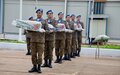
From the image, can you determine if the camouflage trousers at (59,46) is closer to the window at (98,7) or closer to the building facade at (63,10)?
the building facade at (63,10)

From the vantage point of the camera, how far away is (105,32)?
103ft

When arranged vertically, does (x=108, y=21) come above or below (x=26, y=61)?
above

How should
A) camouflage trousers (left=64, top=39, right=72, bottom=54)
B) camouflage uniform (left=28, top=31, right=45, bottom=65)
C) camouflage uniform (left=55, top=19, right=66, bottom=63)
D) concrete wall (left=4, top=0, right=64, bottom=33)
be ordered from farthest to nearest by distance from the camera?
concrete wall (left=4, top=0, right=64, bottom=33) → camouflage trousers (left=64, top=39, right=72, bottom=54) → camouflage uniform (left=55, top=19, right=66, bottom=63) → camouflage uniform (left=28, top=31, right=45, bottom=65)

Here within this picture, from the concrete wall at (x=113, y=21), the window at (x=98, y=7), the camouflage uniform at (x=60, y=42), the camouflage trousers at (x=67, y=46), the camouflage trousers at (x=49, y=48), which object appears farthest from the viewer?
the concrete wall at (x=113, y=21)

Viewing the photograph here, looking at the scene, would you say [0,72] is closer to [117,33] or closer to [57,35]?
[57,35]

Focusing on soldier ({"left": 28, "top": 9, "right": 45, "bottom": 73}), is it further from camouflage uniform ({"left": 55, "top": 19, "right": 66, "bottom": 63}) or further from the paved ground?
camouflage uniform ({"left": 55, "top": 19, "right": 66, "bottom": 63})

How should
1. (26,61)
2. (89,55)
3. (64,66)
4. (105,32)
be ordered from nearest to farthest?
(64,66)
(26,61)
(89,55)
(105,32)

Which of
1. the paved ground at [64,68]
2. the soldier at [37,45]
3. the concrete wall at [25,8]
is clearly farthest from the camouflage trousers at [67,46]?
the concrete wall at [25,8]

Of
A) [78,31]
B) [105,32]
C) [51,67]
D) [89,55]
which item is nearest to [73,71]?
[51,67]

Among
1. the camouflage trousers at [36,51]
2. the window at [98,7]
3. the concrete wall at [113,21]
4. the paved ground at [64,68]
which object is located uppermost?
the window at [98,7]

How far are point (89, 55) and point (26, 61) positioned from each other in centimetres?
542

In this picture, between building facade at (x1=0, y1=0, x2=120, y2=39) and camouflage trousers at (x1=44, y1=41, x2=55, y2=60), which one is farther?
building facade at (x1=0, y1=0, x2=120, y2=39)

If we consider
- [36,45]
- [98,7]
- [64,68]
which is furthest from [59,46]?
[98,7]

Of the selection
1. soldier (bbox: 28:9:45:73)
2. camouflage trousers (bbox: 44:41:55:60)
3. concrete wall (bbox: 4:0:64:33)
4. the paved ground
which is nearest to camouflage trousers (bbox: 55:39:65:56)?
the paved ground
